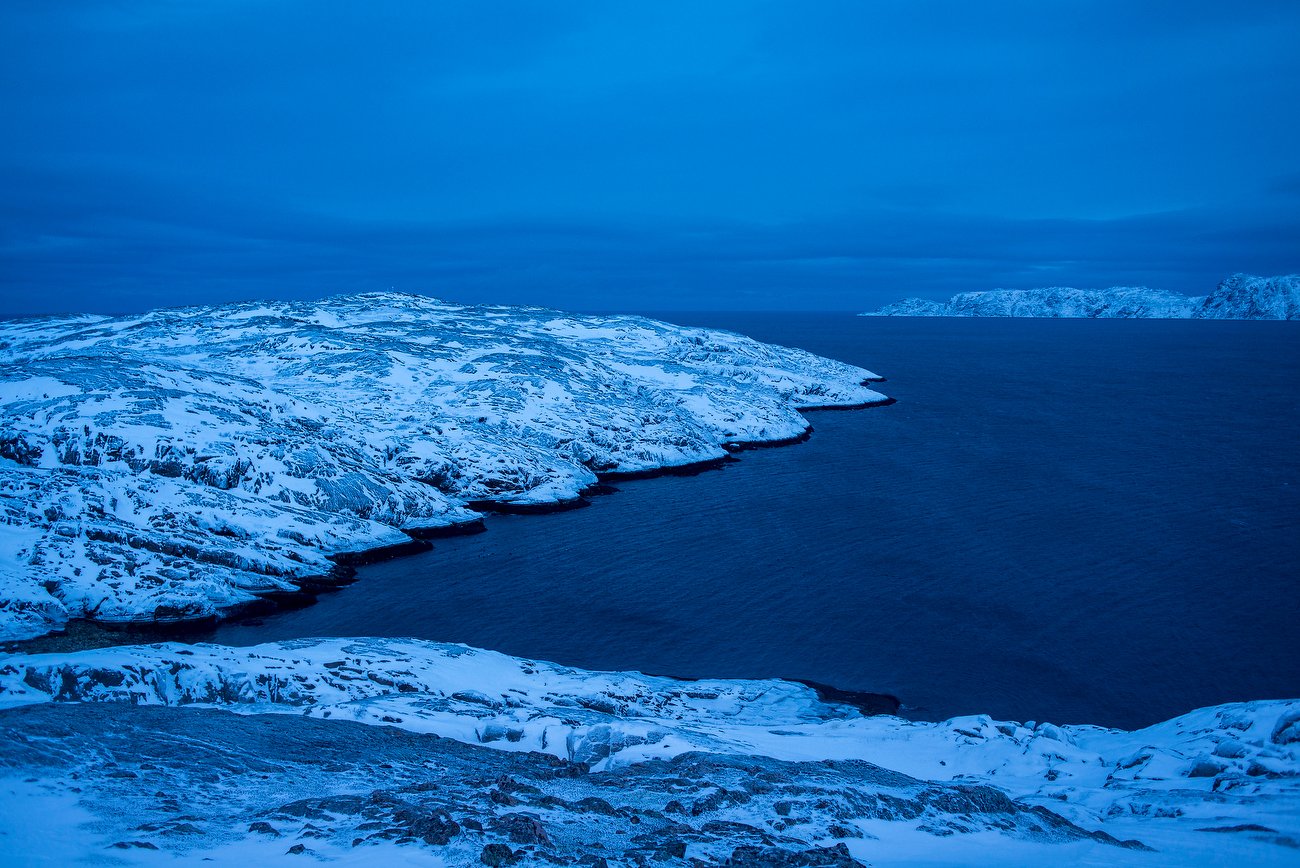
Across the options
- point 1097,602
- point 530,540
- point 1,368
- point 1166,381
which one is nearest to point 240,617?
point 530,540

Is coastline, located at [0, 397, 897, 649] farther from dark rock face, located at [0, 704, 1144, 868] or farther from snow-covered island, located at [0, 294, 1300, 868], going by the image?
dark rock face, located at [0, 704, 1144, 868]

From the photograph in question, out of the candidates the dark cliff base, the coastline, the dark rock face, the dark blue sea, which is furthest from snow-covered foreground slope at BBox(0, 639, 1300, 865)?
the coastline

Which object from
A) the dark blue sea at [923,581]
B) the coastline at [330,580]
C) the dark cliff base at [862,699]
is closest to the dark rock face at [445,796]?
the dark cliff base at [862,699]

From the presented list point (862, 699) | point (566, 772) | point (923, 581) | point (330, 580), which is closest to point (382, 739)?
point (566, 772)

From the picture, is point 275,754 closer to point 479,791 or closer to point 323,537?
point 479,791

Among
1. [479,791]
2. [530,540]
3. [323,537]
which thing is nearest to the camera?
[479,791]

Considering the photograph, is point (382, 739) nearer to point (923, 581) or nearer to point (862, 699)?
point (862, 699)

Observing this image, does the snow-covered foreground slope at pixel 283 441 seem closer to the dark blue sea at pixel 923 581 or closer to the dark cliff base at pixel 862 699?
the dark blue sea at pixel 923 581
